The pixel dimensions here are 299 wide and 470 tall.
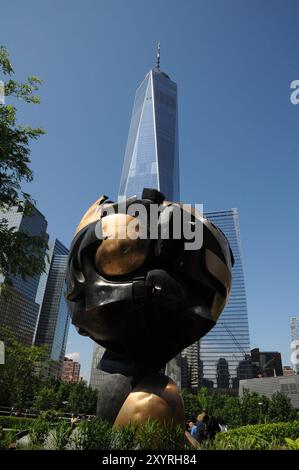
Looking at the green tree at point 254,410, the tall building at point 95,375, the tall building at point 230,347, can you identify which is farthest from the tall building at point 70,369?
the green tree at point 254,410

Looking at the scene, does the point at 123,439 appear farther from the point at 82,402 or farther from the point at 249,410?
the point at 249,410

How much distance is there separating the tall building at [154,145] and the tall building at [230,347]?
4470 centimetres

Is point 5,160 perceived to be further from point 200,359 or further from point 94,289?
point 200,359

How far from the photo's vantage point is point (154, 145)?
109 metres

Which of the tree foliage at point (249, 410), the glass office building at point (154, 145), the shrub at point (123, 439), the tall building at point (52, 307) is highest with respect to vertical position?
the glass office building at point (154, 145)

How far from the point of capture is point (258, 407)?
4216 cm

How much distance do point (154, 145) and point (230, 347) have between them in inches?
2902

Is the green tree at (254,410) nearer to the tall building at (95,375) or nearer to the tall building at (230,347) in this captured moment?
the tall building at (95,375)

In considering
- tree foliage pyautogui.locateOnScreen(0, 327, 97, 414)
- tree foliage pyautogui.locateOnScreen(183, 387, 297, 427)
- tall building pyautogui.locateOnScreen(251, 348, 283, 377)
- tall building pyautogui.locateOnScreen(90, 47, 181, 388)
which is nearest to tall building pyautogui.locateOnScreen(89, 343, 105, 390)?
tree foliage pyautogui.locateOnScreen(0, 327, 97, 414)

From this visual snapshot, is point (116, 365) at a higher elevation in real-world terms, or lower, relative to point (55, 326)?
lower

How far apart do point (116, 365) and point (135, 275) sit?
2418 mm

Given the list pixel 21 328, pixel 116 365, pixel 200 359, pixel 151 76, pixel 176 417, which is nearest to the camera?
pixel 176 417

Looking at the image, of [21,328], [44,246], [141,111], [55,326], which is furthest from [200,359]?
[44,246]

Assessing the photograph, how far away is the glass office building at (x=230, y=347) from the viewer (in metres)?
115
